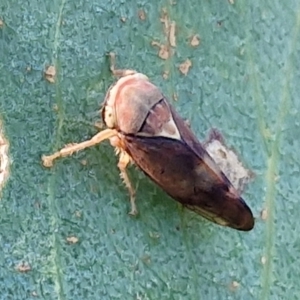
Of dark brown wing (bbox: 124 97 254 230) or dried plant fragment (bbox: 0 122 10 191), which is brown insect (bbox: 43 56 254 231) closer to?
dark brown wing (bbox: 124 97 254 230)

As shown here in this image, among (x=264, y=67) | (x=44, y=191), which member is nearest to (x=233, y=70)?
(x=264, y=67)

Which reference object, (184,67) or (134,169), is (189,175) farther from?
(184,67)

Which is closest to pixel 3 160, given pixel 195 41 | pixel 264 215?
pixel 195 41

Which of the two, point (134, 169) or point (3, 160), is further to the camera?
point (134, 169)

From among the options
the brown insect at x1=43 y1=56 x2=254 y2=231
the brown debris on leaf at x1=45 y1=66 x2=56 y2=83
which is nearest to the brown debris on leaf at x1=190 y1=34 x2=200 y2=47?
the brown insect at x1=43 y1=56 x2=254 y2=231

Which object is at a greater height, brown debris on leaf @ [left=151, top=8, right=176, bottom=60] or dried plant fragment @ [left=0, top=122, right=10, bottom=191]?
brown debris on leaf @ [left=151, top=8, right=176, bottom=60]

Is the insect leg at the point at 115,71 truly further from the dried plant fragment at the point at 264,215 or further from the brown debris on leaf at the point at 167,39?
the dried plant fragment at the point at 264,215

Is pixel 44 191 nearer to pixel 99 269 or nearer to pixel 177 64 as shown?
pixel 99 269
